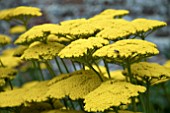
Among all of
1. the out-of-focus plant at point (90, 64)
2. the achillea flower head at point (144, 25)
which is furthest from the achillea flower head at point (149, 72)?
the achillea flower head at point (144, 25)

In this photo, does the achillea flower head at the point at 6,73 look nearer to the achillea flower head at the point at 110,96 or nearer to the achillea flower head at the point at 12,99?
the achillea flower head at the point at 12,99

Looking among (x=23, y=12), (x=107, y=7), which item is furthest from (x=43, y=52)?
(x=107, y=7)

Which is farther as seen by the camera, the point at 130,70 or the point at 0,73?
the point at 0,73

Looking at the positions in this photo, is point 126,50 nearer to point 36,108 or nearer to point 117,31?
point 117,31

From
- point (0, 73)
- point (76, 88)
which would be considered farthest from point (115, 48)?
point (0, 73)

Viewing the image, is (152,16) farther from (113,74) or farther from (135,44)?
(135,44)

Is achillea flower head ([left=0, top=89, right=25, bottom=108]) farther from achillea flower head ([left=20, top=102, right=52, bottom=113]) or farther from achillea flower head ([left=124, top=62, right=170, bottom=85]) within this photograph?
achillea flower head ([left=124, top=62, right=170, bottom=85])
